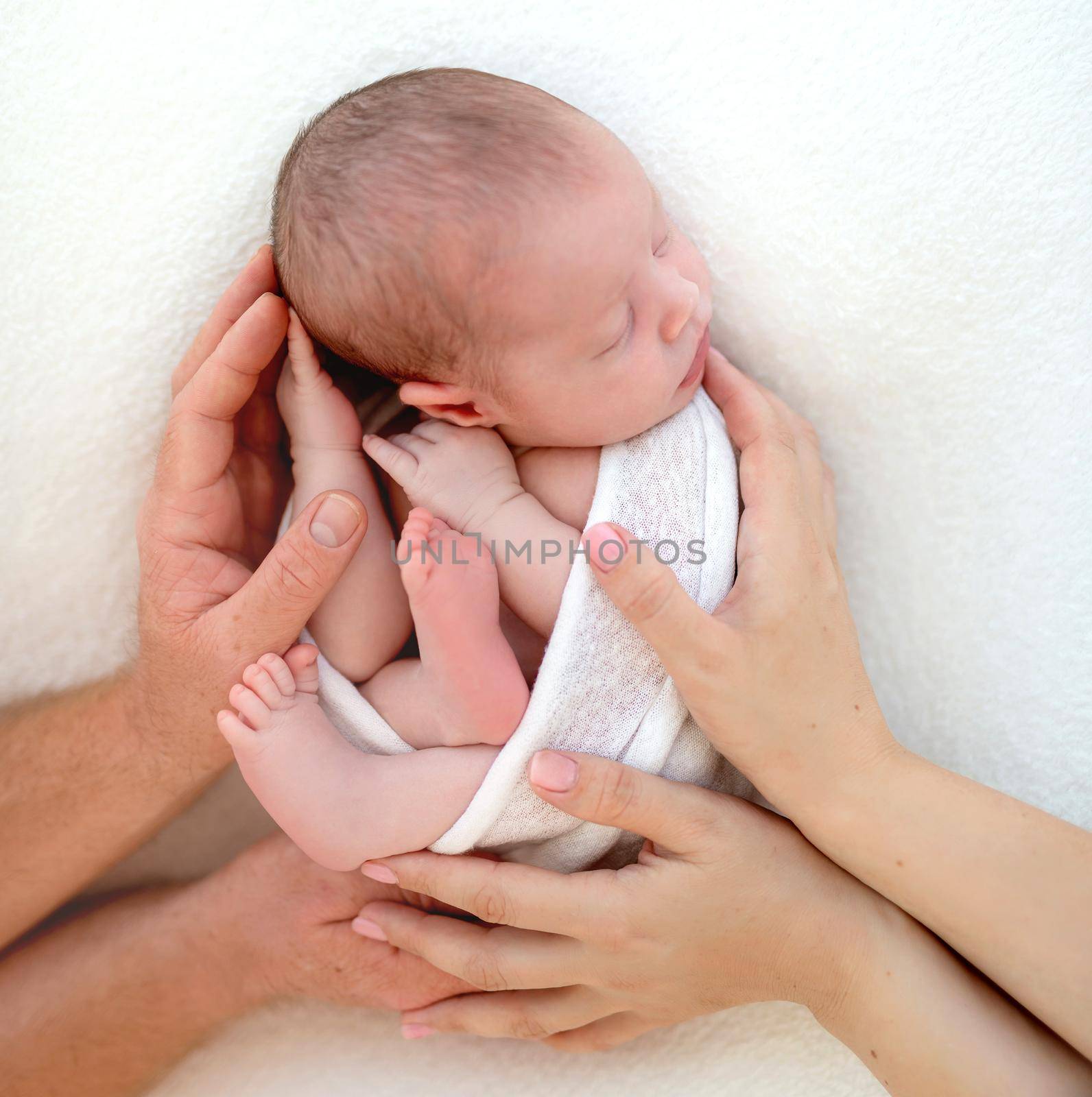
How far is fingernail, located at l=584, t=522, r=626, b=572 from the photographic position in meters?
0.99

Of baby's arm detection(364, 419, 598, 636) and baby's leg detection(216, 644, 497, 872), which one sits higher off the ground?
baby's arm detection(364, 419, 598, 636)

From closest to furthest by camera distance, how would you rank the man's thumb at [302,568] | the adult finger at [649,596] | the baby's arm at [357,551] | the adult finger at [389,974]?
the adult finger at [649,596] < the man's thumb at [302,568] < the baby's arm at [357,551] < the adult finger at [389,974]

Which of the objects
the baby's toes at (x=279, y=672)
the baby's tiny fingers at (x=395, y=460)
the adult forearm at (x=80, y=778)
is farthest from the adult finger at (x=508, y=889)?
the baby's tiny fingers at (x=395, y=460)

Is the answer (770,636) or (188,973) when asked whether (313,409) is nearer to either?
(770,636)

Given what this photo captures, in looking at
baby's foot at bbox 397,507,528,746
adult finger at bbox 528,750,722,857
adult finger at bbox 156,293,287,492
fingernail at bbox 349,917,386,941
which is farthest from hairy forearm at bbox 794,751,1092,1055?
adult finger at bbox 156,293,287,492

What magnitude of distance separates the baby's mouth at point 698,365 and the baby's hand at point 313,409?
1.43 feet

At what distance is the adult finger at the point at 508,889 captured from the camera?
42.8 inches

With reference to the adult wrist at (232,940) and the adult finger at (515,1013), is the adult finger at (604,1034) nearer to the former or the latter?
the adult finger at (515,1013)

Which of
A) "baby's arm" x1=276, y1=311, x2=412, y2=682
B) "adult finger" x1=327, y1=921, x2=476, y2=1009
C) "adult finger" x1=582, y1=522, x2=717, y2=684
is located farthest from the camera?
"adult finger" x1=327, y1=921, x2=476, y2=1009

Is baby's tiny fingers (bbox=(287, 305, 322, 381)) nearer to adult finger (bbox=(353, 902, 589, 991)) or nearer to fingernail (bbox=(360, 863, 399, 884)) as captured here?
fingernail (bbox=(360, 863, 399, 884))

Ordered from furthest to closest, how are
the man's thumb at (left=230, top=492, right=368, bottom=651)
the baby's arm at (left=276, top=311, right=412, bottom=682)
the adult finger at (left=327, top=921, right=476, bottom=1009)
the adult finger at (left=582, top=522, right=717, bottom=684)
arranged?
the adult finger at (left=327, top=921, right=476, bottom=1009) → the baby's arm at (left=276, top=311, right=412, bottom=682) → the man's thumb at (left=230, top=492, right=368, bottom=651) → the adult finger at (left=582, top=522, right=717, bottom=684)

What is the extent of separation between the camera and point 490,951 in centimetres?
117

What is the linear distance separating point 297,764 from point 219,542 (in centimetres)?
32

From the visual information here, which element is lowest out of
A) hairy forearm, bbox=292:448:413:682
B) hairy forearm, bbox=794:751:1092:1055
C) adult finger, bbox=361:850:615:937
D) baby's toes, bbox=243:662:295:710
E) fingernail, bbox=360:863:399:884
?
fingernail, bbox=360:863:399:884
